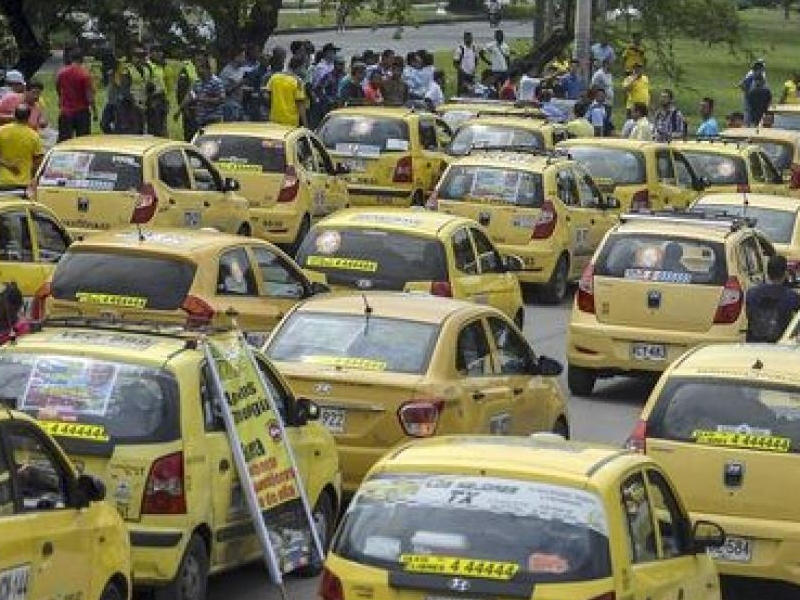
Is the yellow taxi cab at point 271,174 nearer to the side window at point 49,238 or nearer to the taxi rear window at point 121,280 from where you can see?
the side window at point 49,238

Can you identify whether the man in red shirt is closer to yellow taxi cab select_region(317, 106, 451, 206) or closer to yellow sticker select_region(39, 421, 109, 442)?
yellow taxi cab select_region(317, 106, 451, 206)

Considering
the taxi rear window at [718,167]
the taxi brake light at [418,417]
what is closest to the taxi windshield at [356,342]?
the taxi brake light at [418,417]

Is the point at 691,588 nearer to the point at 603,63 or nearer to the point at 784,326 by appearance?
the point at 784,326

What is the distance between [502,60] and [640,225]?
2724 centimetres

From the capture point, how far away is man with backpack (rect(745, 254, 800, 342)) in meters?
20.5

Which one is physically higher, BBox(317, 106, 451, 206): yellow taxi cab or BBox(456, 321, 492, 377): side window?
BBox(456, 321, 492, 377): side window

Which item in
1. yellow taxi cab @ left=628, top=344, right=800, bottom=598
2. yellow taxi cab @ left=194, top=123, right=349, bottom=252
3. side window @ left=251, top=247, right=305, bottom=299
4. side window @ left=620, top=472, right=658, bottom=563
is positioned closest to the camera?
side window @ left=620, top=472, right=658, bottom=563

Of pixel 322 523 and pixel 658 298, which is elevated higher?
pixel 322 523

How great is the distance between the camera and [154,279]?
1855cm

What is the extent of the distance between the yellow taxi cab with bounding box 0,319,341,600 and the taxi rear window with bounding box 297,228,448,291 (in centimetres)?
768

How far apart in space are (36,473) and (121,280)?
734 cm

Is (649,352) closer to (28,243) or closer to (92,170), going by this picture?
(28,243)

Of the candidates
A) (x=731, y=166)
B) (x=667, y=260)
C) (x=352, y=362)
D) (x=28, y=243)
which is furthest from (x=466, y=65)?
(x=352, y=362)

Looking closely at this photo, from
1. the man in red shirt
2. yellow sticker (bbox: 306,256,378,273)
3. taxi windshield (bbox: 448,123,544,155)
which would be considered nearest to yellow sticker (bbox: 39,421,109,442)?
yellow sticker (bbox: 306,256,378,273)
